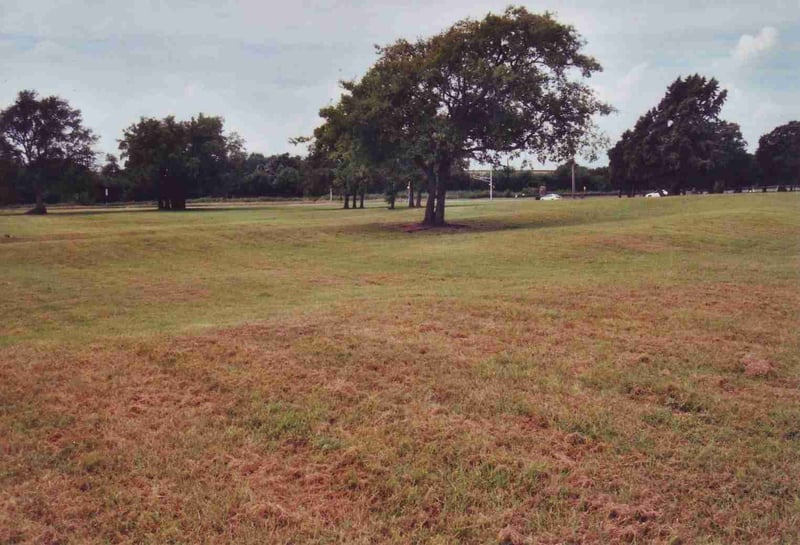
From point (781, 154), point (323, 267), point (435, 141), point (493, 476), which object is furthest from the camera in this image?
point (781, 154)

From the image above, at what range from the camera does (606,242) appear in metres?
19.7

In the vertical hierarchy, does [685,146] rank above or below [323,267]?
above

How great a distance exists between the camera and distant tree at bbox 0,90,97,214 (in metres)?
56.0

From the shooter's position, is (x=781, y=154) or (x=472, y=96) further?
(x=781, y=154)

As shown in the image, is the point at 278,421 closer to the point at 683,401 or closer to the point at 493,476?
the point at 493,476

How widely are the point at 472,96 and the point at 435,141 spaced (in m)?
2.82

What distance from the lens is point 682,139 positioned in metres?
59.4

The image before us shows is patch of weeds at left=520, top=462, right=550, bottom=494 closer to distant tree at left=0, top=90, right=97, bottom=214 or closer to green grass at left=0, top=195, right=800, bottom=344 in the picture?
green grass at left=0, top=195, right=800, bottom=344

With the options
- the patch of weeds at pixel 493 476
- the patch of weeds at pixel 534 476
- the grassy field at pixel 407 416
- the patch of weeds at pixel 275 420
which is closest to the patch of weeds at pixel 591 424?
the grassy field at pixel 407 416

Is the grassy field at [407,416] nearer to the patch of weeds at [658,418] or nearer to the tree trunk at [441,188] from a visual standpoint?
the patch of weeds at [658,418]

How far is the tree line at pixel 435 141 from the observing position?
26.1 m

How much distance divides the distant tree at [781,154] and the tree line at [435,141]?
0.45 feet

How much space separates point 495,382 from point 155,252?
51.9 ft


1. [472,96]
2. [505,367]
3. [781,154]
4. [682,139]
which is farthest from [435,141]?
[781,154]
